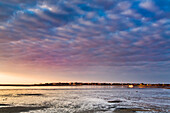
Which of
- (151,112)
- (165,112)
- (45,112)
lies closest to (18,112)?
(45,112)

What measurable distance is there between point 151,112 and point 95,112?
9822 millimetres

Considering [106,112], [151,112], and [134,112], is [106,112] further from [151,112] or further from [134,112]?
[151,112]

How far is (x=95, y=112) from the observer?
29.6 metres

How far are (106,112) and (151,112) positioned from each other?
7.93 metres

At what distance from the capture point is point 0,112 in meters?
29.7

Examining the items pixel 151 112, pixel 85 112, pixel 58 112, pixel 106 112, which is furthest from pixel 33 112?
pixel 151 112

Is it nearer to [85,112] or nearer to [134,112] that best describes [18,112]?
[85,112]

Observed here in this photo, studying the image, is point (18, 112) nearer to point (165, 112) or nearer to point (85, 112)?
point (85, 112)

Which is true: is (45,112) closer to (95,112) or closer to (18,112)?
(18,112)

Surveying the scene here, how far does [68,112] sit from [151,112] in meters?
14.4

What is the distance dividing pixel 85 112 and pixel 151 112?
11484mm

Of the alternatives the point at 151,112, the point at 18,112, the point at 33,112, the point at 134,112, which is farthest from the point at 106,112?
the point at 18,112

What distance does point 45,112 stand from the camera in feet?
98.6

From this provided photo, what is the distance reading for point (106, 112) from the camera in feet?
97.9
